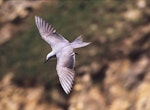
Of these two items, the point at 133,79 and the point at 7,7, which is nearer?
the point at 133,79

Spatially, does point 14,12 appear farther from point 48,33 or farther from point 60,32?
point 48,33

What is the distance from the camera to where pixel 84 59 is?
31.3 ft

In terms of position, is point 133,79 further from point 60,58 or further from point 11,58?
point 60,58

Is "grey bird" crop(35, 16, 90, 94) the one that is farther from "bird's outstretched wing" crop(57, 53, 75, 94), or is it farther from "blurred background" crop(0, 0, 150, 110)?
"blurred background" crop(0, 0, 150, 110)

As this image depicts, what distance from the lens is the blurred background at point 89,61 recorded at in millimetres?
9258

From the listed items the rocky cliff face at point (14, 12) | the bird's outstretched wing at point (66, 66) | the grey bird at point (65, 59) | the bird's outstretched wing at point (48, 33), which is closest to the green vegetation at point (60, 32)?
the rocky cliff face at point (14, 12)

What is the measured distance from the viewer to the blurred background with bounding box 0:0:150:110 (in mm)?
9258

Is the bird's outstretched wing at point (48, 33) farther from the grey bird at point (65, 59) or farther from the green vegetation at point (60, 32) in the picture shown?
the green vegetation at point (60, 32)

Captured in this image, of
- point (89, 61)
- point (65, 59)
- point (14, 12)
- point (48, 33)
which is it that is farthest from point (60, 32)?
point (65, 59)

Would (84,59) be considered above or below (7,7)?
below

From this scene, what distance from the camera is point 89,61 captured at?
9.48 metres

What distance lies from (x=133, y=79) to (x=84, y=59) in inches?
35.9

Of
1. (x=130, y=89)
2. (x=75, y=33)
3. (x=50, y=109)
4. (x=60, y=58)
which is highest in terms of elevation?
(x=75, y=33)

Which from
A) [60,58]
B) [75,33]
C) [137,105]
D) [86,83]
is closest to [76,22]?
[75,33]
